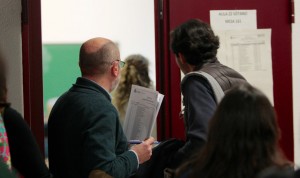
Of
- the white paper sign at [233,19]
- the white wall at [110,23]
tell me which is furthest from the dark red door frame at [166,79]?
the white paper sign at [233,19]

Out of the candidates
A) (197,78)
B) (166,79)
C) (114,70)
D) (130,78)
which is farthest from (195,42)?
(130,78)

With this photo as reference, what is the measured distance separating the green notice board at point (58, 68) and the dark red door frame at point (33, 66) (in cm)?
7

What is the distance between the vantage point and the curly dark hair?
7.65 ft

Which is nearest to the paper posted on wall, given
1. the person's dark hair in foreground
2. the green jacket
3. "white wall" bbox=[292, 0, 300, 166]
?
the green jacket

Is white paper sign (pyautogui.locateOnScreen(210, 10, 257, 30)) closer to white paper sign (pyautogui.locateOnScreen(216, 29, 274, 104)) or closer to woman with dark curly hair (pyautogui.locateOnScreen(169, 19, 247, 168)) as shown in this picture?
white paper sign (pyautogui.locateOnScreen(216, 29, 274, 104))

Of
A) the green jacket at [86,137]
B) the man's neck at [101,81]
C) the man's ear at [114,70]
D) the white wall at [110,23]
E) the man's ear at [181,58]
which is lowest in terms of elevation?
the green jacket at [86,137]

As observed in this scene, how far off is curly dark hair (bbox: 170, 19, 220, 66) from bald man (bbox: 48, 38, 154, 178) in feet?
1.05

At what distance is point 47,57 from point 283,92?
148 cm

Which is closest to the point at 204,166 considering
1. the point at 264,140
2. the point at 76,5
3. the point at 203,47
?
the point at 264,140

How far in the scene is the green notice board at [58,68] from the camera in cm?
279

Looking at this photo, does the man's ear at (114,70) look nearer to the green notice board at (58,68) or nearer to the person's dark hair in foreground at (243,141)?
the green notice board at (58,68)

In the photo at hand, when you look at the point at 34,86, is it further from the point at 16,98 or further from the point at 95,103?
the point at 95,103

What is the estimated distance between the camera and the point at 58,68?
2826 mm

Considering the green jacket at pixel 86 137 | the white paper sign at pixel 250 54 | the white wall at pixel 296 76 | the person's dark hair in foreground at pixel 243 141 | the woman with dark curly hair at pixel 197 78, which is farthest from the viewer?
the white wall at pixel 296 76
